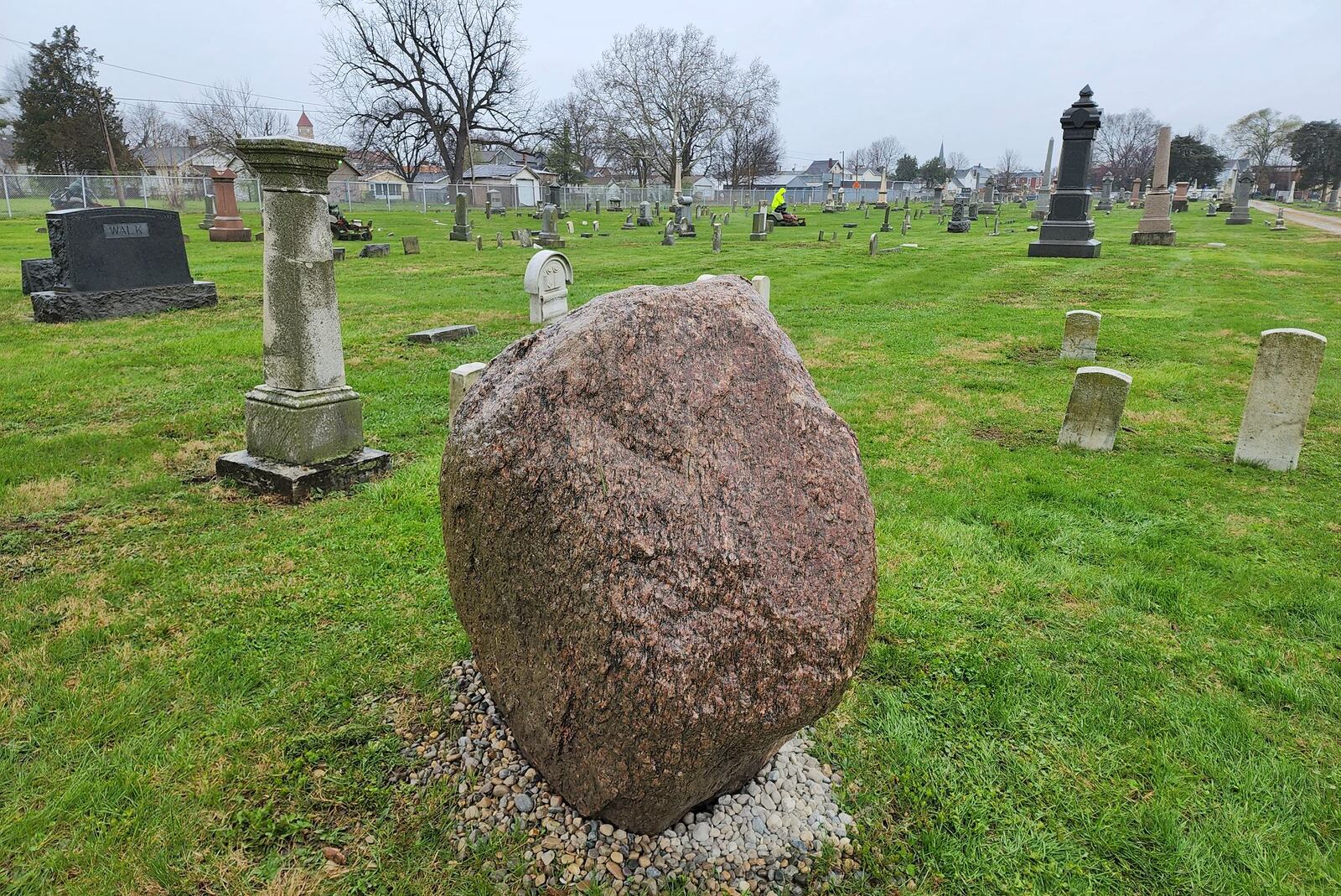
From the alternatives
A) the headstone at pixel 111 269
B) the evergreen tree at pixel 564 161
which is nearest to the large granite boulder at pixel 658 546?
the headstone at pixel 111 269

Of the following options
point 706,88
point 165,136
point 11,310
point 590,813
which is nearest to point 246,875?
point 590,813

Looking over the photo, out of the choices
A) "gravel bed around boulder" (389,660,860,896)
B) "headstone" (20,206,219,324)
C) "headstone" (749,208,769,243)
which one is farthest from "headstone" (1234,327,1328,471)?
"headstone" (749,208,769,243)

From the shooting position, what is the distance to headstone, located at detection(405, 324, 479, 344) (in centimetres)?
1082

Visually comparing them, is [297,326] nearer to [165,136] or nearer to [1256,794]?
[1256,794]

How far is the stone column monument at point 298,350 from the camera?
5.25 meters

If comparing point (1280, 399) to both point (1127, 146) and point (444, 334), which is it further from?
point (1127, 146)

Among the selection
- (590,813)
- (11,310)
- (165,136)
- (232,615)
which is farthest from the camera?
(165,136)

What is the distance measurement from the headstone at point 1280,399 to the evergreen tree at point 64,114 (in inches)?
2206

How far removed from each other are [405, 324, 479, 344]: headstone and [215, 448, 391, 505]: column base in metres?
5.10

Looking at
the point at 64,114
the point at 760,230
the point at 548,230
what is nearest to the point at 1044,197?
the point at 760,230

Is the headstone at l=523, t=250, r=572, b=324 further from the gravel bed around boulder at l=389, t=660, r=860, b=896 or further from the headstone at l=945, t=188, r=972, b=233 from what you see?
the headstone at l=945, t=188, r=972, b=233

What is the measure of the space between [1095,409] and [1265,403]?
4.11ft

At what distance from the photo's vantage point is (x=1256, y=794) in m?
2.95

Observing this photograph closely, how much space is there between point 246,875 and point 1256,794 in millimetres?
3773
